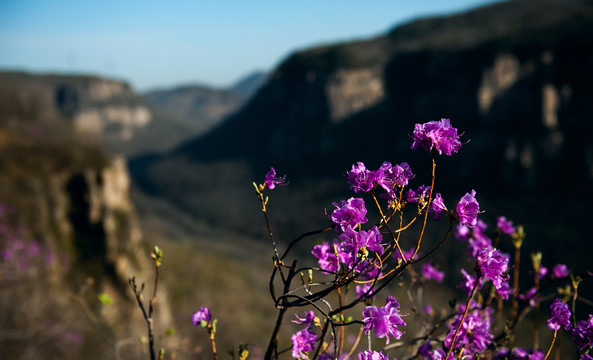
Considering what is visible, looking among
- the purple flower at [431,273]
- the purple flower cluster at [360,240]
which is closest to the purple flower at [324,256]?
the purple flower cluster at [360,240]

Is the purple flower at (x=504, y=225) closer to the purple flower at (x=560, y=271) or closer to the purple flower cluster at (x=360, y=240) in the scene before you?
the purple flower at (x=560, y=271)

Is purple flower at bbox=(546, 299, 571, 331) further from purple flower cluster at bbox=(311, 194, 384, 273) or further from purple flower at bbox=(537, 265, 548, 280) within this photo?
purple flower cluster at bbox=(311, 194, 384, 273)

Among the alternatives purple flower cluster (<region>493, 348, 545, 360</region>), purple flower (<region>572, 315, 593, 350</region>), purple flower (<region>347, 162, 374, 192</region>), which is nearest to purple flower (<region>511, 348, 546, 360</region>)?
purple flower cluster (<region>493, 348, 545, 360</region>)

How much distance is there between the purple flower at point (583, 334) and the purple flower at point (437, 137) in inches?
44.1

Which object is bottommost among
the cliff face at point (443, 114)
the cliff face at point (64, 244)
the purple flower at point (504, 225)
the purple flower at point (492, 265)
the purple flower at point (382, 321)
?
the purple flower at point (382, 321)

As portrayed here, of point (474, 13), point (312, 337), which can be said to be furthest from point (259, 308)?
point (474, 13)

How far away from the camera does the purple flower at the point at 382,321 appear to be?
1690 millimetres

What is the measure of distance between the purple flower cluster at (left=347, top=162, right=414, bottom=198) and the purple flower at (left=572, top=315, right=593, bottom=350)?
3.92 ft

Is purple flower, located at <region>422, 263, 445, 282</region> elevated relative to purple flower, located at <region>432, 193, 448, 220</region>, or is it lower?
elevated

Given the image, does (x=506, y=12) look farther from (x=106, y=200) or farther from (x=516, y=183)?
(x=106, y=200)

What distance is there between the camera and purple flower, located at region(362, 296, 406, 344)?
5.55ft

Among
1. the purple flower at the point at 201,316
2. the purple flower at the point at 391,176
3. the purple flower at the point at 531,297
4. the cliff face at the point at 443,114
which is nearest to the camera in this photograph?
the purple flower at the point at 391,176

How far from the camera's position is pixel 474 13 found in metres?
181

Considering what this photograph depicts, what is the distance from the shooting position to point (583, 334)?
→ 1999 millimetres
